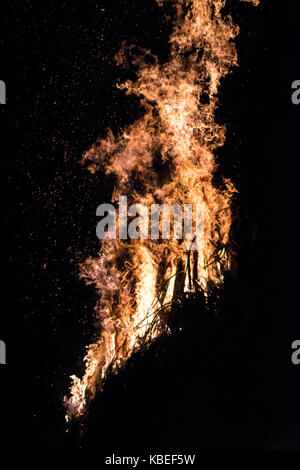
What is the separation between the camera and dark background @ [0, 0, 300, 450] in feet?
6.92

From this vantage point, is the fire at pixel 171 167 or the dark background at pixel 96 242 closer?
the dark background at pixel 96 242

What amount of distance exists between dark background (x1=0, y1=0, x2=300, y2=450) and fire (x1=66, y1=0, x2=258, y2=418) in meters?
0.15

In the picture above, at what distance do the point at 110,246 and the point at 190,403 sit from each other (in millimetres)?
1704

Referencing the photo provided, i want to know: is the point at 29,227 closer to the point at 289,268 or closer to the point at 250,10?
the point at 289,268

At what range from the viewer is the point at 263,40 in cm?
244

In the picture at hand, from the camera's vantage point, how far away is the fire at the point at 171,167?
99.5 inches

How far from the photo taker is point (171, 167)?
8.84ft

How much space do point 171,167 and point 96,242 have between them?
125 centimetres

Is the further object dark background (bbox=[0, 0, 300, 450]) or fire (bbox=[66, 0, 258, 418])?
fire (bbox=[66, 0, 258, 418])

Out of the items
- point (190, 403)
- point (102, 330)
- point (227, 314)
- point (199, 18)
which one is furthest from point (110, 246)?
point (199, 18)

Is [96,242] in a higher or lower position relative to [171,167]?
lower

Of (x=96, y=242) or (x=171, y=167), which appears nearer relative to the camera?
(x=171, y=167)

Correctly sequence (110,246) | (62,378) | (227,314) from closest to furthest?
(227,314) < (110,246) < (62,378)

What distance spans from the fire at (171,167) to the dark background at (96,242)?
0.48 feet
